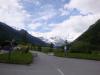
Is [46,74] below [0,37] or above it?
below

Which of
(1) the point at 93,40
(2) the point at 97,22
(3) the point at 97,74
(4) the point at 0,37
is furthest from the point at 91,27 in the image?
(3) the point at 97,74

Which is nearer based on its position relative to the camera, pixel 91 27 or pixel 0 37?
pixel 0 37

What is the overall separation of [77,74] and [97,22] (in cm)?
14744

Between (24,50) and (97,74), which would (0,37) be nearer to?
(24,50)

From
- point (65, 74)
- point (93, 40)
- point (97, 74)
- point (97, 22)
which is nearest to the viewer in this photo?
point (65, 74)

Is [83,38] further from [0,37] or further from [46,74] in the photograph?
[46,74]

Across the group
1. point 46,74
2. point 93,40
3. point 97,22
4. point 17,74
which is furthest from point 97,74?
point 97,22

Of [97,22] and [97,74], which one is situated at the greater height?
[97,22]

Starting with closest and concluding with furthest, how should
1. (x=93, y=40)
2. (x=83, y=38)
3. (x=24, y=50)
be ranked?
(x=24, y=50) < (x=93, y=40) < (x=83, y=38)

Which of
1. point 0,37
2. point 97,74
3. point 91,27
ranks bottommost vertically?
point 97,74

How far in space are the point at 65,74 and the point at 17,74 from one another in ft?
10.8

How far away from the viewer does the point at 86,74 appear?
20828 mm

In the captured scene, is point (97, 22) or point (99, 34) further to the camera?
point (97, 22)

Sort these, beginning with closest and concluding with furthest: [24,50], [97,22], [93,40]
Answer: [24,50] → [93,40] → [97,22]
